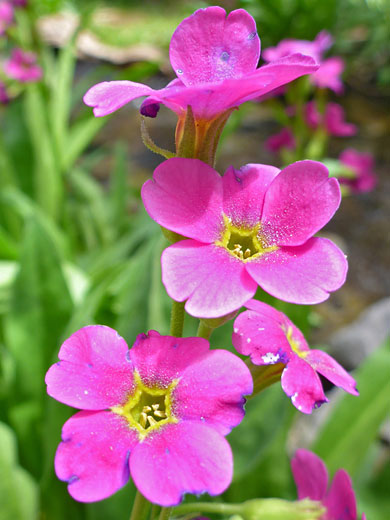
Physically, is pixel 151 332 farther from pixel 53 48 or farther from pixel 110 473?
pixel 53 48

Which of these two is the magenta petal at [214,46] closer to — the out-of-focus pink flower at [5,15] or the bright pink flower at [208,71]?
the bright pink flower at [208,71]

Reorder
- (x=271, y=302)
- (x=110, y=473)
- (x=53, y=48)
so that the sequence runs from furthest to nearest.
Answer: (x=53, y=48) < (x=271, y=302) < (x=110, y=473)

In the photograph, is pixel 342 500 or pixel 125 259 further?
pixel 125 259

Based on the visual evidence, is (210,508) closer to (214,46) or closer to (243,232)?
(243,232)

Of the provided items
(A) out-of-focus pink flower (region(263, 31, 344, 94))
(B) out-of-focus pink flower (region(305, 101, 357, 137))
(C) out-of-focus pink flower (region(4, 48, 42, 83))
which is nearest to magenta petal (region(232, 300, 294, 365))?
(A) out-of-focus pink flower (region(263, 31, 344, 94))

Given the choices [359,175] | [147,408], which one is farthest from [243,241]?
[359,175]


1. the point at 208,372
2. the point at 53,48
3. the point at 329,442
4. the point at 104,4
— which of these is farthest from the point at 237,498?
the point at 104,4

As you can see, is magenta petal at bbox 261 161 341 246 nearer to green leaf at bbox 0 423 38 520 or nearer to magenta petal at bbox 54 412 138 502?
magenta petal at bbox 54 412 138 502
